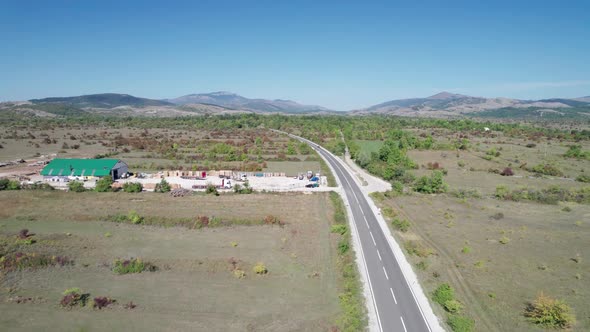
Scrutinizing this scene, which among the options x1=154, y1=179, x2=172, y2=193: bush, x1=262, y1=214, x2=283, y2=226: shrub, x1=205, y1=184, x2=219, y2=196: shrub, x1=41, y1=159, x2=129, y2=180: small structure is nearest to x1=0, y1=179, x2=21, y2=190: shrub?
x1=41, y1=159, x2=129, y2=180: small structure

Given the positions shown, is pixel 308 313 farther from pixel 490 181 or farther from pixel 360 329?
pixel 490 181

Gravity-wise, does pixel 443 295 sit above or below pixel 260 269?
below

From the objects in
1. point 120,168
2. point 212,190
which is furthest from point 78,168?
point 212,190

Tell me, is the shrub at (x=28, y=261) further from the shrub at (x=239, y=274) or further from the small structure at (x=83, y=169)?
the small structure at (x=83, y=169)

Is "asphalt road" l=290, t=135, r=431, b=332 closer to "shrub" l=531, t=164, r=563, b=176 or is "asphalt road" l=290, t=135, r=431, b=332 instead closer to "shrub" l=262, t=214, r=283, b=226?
"shrub" l=262, t=214, r=283, b=226

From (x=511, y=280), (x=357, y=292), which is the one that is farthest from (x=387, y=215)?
(x=357, y=292)

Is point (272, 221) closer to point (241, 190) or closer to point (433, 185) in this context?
point (241, 190)

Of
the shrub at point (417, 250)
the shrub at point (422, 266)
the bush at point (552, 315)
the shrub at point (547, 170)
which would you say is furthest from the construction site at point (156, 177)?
the shrub at point (547, 170)
